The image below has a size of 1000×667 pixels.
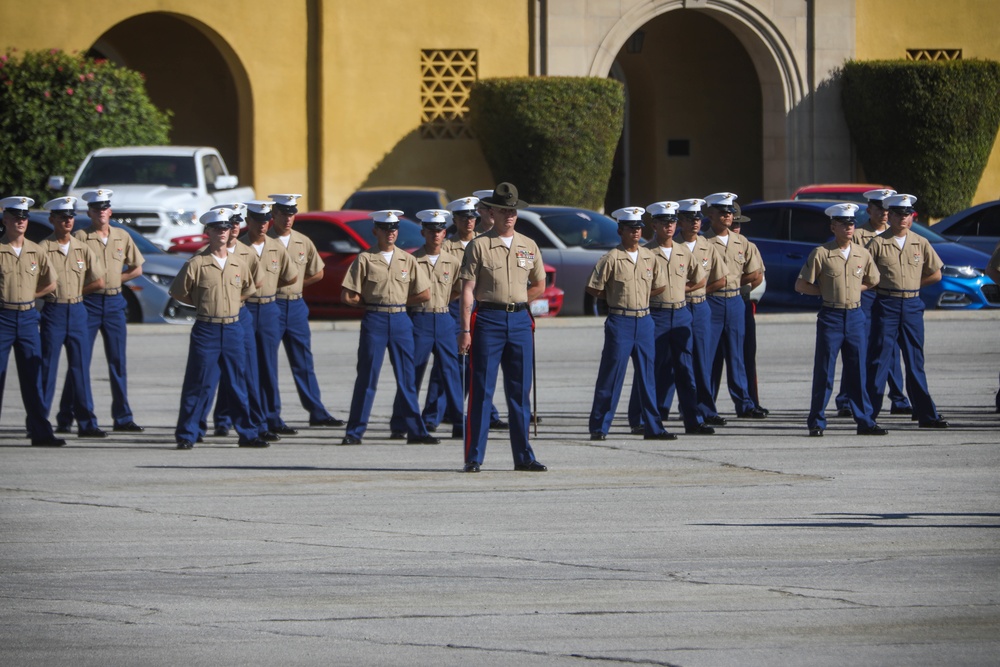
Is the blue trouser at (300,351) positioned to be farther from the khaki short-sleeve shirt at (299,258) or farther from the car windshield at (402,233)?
the car windshield at (402,233)

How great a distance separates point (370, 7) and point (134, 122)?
4718mm

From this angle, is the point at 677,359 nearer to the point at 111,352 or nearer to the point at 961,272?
the point at 111,352

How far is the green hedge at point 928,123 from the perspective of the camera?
30.0 m

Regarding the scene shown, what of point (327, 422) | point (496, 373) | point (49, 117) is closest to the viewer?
point (496, 373)

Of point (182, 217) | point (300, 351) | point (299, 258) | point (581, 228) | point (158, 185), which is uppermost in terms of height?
point (158, 185)

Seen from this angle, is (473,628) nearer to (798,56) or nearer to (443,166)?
(443,166)

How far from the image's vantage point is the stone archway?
1283 inches

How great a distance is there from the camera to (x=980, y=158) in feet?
101

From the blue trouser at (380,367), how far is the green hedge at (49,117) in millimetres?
15284

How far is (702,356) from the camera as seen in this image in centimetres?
1375

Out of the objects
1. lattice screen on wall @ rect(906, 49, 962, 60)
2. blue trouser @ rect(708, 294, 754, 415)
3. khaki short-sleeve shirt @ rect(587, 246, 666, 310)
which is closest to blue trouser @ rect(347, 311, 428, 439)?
khaki short-sleeve shirt @ rect(587, 246, 666, 310)

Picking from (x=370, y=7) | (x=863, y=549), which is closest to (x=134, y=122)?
(x=370, y=7)

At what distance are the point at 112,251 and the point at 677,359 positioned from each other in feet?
15.5

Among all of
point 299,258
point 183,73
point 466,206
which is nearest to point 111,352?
point 299,258
